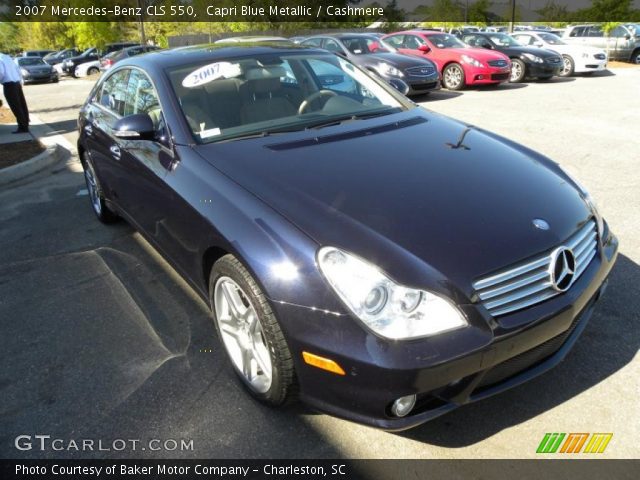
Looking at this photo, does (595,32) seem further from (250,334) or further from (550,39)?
(250,334)

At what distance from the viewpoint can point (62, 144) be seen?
8.52 m

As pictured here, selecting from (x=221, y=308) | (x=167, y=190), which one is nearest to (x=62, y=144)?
(x=167, y=190)

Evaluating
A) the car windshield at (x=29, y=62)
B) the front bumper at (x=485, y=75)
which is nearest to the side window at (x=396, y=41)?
the front bumper at (x=485, y=75)

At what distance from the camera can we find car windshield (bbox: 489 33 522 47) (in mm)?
14578

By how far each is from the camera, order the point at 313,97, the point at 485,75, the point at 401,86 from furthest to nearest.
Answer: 1. the point at 485,75
2. the point at 401,86
3. the point at 313,97

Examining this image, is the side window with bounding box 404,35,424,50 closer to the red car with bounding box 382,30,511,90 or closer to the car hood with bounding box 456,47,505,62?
the red car with bounding box 382,30,511,90

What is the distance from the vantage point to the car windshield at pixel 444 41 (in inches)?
531

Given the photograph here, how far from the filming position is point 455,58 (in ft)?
42.6

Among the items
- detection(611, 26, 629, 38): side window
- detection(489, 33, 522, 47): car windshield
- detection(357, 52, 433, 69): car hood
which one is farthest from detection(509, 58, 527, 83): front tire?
detection(611, 26, 629, 38): side window

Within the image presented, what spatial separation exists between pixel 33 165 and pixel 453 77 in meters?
10.1

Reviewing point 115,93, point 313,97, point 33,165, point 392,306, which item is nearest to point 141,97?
point 115,93

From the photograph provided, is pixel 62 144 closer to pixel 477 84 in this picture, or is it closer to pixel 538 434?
pixel 538 434

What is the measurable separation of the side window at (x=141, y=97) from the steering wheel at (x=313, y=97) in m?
0.88

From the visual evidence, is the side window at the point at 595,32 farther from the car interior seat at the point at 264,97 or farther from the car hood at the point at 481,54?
the car interior seat at the point at 264,97
